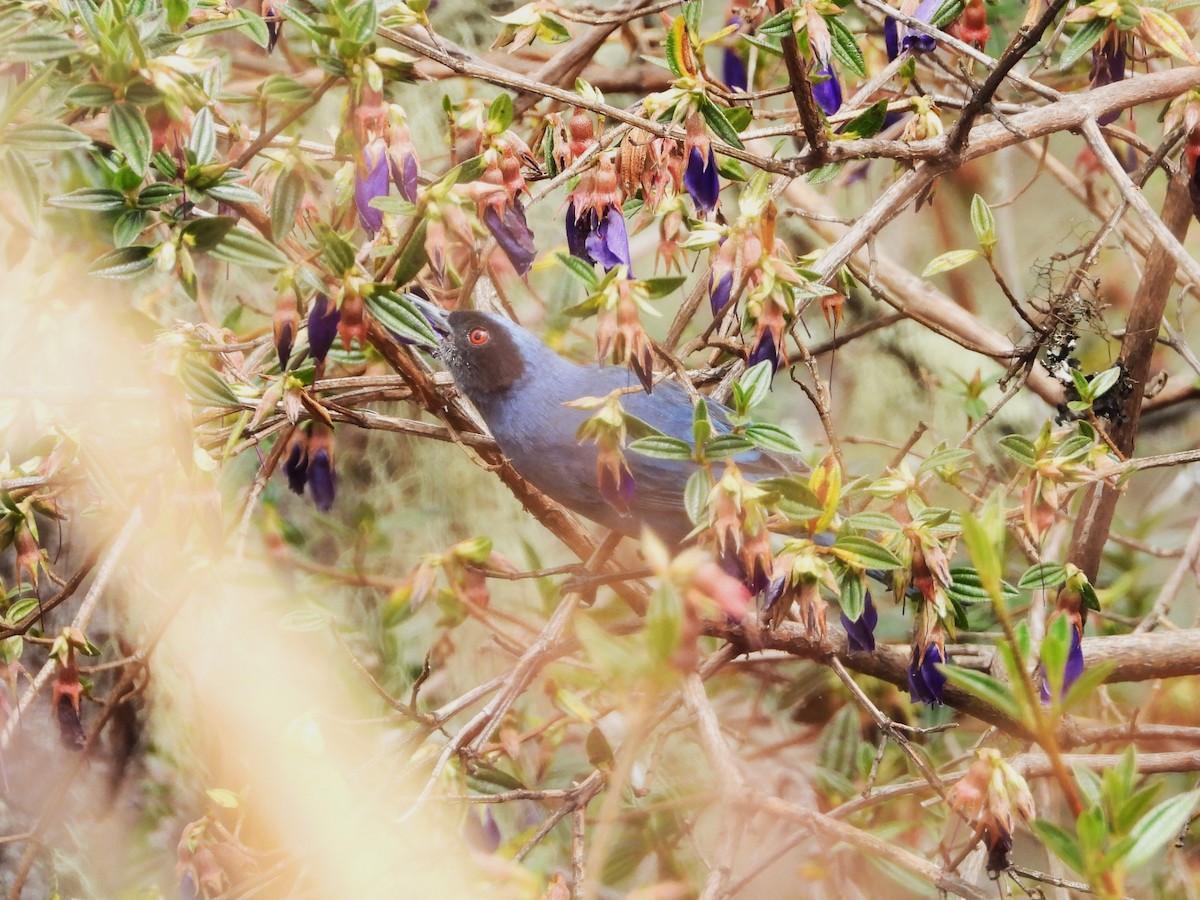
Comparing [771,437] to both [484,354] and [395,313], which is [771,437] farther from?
[484,354]

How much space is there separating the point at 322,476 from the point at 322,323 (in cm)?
81

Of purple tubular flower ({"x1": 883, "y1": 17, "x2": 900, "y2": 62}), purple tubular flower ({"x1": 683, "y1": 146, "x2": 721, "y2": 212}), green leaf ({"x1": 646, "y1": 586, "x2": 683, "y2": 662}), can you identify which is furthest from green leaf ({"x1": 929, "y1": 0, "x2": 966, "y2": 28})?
green leaf ({"x1": 646, "y1": 586, "x2": 683, "y2": 662})

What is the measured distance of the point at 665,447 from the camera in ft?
4.87

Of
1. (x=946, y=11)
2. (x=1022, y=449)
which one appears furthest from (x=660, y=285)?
(x=946, y=11)

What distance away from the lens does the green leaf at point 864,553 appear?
149cm

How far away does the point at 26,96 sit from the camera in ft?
4.42

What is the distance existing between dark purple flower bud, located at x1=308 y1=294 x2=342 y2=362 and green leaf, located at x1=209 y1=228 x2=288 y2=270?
0.29 ft

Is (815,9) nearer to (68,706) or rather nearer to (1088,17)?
(1088,17)

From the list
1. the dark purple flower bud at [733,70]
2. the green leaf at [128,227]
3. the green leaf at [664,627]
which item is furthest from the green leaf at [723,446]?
the dark purple flower bud at [733,70]

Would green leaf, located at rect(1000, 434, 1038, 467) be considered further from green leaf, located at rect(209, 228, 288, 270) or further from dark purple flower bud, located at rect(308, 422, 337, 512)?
dark purple flower bud, located at rect(308, 422, 337, 512)


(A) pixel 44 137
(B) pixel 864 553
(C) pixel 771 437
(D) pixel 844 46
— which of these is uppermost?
(D) pixel 844 46

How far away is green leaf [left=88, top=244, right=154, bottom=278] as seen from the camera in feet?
4.74

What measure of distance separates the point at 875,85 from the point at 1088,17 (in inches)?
16.3

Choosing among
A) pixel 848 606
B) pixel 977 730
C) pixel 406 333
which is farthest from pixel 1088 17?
pixel 977 730
